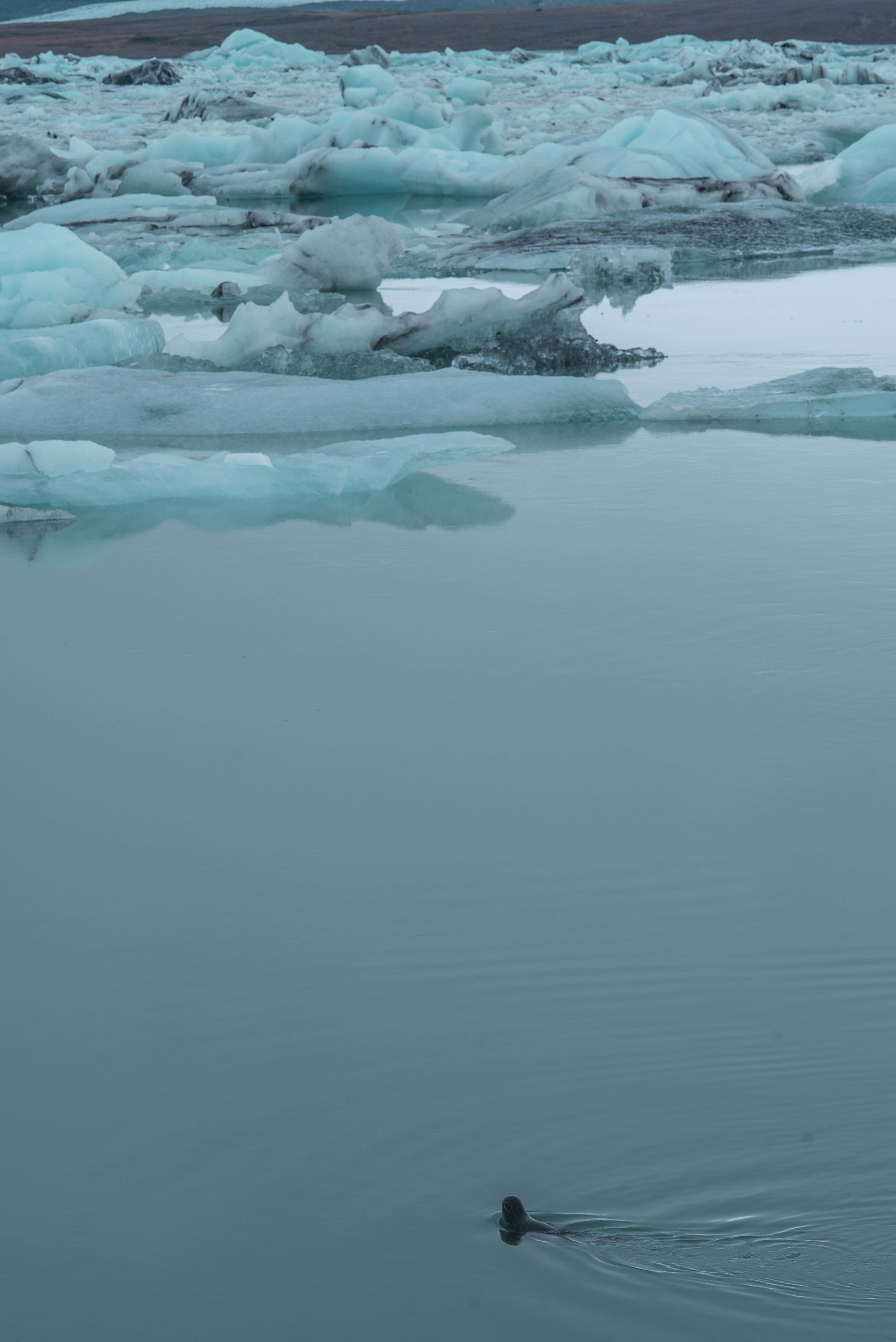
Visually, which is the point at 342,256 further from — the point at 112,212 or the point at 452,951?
the point at 452,951

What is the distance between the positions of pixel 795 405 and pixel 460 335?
1261mm

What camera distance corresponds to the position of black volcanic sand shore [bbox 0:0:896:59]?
29.4m

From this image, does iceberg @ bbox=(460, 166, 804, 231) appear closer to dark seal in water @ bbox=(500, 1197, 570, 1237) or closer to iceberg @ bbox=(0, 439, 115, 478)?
iceberg @ bbox=(0, 439, 115, 478)

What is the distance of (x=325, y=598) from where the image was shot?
2.41 metres

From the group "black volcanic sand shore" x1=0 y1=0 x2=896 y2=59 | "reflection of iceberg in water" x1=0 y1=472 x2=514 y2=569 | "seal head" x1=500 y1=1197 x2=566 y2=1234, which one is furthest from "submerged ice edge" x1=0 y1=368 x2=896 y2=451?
"black volcanic sand shore" x1=0 y1=0 x2=896 y2=59

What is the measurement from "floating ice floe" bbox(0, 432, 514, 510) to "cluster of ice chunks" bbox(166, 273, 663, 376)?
4.09 ft

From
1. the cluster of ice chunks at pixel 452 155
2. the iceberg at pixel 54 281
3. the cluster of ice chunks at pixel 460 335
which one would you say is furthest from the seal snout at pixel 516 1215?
the cluster of ice chunks at pixel 452 155

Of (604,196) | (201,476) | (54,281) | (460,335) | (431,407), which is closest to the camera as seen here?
(201,476)

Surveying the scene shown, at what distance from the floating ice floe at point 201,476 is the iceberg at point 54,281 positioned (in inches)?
89.4

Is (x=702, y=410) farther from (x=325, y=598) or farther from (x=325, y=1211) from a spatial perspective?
(x=325, y=1211)

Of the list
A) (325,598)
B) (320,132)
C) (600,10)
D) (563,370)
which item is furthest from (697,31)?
(325,598)

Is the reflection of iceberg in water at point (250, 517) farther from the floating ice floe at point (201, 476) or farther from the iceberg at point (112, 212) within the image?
the iceberg at point (112, 212)

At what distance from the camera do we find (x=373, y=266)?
6.04m

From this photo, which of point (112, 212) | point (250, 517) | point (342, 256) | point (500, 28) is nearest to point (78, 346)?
point (342, 256)
